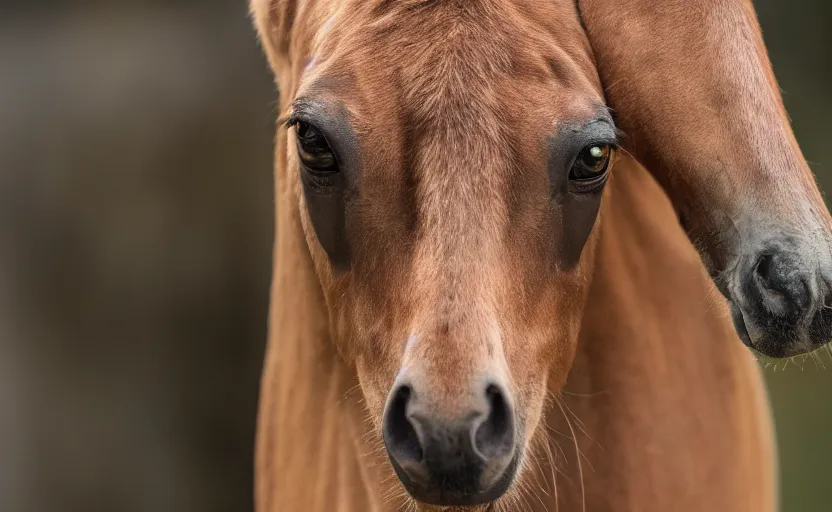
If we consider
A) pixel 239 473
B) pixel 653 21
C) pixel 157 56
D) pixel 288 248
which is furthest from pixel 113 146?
pixel 653 21

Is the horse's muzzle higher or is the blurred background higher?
the horse's muzzle

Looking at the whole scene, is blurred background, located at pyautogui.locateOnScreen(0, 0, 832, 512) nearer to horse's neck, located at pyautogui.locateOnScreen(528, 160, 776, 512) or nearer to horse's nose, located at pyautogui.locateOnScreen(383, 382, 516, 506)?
horse's neck, located at pyautogui.locateOnScreen(528, 160, 776, 512)

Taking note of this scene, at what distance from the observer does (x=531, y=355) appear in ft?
3.37

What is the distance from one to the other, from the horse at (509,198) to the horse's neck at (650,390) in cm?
2

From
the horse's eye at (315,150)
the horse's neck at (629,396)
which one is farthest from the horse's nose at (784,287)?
the horse's eye at (315,150)

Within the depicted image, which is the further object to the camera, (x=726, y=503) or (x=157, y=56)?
(x=157, y=56)

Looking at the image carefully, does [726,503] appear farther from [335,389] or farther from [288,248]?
[288,248]

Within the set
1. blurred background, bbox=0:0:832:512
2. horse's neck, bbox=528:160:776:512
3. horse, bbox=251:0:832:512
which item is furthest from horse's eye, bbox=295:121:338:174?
blurred background, bbox=0:0:832:512

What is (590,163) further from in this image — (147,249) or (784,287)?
(147,249)

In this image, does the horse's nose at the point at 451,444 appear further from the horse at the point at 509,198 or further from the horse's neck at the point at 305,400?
the horse's neck at the point at 305,400

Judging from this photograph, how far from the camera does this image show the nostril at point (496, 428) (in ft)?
2.88

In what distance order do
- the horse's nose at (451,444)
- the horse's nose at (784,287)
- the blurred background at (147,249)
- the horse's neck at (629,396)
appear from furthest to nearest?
the blurred background at (147,249) < the horse's neck at (629,396) < the horse's nose at (784,287) < the horse's nose at (451,444)

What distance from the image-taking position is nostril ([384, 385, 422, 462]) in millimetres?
892

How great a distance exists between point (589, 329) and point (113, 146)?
8.90 feet
